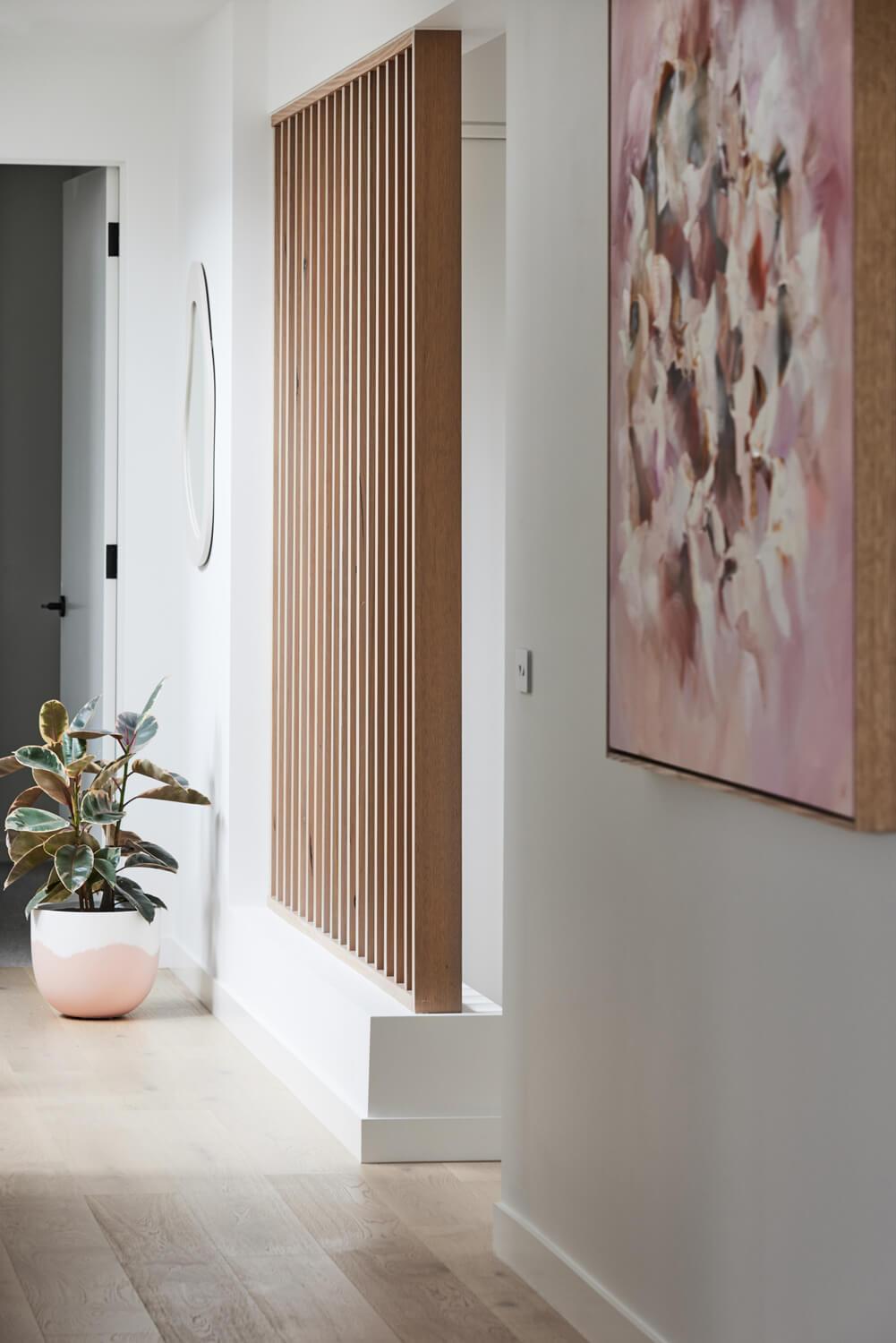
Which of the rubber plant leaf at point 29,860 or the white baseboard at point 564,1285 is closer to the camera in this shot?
the white baseboard at point 564,1285

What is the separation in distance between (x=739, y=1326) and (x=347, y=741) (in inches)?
89.4

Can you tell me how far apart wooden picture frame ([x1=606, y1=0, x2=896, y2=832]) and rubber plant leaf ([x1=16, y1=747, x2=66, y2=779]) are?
11.3 ft

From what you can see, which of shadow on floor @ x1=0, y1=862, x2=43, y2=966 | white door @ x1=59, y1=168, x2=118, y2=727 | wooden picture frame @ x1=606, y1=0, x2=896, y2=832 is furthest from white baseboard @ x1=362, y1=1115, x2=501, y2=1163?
white door @ x1=59, y1=168, x2=118, y2=727

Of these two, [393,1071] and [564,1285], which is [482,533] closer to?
[393,1071]

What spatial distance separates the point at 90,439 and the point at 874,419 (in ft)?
15.9

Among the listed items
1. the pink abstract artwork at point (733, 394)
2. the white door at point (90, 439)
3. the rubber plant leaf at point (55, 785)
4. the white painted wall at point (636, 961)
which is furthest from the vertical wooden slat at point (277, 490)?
the pink abstract artwork at point (733, 394)

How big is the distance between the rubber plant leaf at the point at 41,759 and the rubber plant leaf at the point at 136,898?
346 millimetres

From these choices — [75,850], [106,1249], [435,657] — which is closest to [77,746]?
[75,850]

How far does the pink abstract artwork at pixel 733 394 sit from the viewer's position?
2.10 m

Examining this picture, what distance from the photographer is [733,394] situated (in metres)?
2.36

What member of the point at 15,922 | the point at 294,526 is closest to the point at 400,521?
the point at 294,526

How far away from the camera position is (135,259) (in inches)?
240

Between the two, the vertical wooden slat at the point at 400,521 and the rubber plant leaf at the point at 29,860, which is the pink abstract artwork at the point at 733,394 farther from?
the rubber plant leaf at the point at 29,860

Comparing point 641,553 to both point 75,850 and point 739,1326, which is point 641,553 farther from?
point 75,850
